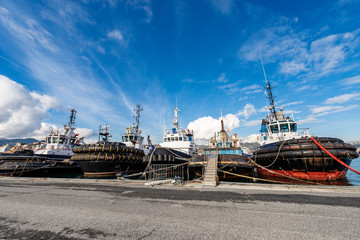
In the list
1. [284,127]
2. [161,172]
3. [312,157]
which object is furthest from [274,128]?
[161,172]

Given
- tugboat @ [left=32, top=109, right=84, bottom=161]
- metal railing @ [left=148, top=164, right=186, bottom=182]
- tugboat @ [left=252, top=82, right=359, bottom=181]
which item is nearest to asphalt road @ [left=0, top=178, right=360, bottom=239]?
metal railing @ [left=148, top=164, right=186, bottom=182]

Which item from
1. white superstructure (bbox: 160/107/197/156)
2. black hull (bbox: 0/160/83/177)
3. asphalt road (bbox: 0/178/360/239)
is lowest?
asphalt road (bbox: 0/178/360/239)

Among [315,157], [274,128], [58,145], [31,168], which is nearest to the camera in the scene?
[315,157]

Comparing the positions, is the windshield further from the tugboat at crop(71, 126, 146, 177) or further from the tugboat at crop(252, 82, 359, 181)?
the tugboat at crop(71, 126, 146, 177)

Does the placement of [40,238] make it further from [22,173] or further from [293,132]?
[293,132]

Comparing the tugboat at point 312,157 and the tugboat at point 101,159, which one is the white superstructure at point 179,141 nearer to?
the tugboat at point 101,159

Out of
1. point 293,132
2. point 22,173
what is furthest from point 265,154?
point 22,173

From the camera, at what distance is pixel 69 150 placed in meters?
30.1

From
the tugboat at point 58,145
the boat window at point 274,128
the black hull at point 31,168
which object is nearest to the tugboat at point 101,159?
the black hull at point 31,168

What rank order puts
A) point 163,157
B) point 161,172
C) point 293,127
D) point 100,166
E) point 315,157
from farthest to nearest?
point 293,127
point 100,166
point 161,172
point 163,157
point 315,157

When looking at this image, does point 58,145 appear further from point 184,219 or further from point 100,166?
point 184,219

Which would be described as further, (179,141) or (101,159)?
(179,141)

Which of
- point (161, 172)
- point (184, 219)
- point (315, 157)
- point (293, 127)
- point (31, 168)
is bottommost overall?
point (184, 219)

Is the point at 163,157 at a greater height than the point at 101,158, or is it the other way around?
the point at 101,158
